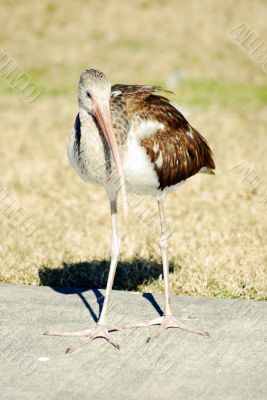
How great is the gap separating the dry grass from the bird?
3.33ft

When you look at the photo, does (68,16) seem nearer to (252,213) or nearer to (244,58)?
(244,58)

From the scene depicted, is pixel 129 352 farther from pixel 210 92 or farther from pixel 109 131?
pixel 210 92

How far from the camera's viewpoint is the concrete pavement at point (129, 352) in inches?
163

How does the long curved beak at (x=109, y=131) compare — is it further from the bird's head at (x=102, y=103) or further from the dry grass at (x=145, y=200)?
the dry grass at (x=145, y=200)

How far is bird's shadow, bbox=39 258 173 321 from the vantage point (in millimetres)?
6266

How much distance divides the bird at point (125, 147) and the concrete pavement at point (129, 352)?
127 mm

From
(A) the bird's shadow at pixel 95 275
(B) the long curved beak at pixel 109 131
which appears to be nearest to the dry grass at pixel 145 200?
(A) the bird's shadow at pixel 95 275

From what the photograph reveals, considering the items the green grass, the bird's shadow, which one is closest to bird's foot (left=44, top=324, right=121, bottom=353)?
the bird's shadow

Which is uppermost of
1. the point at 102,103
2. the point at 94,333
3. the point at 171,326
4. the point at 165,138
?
the point at 102,103

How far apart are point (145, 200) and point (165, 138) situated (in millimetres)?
3511

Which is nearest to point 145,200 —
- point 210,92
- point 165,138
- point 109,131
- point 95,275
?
point 95,275

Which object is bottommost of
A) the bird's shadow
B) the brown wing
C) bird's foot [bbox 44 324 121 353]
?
bird's foot [bbox 44 324 121 353]

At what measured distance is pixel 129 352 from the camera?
185 inches

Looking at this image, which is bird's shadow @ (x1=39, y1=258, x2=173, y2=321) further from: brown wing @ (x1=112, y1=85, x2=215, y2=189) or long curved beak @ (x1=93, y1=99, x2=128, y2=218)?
long curved beak @ (x1=93, y1=99, x2=128, y2=218)
